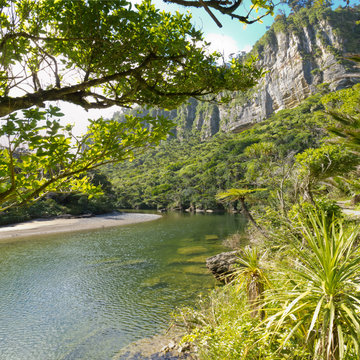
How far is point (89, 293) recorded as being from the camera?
10.0 meters

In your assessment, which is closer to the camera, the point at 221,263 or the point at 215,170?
the point at 221,263

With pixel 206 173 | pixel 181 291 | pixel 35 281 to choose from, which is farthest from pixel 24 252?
pixel 206 173

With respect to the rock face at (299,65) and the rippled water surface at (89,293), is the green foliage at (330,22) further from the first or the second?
the rippled water surface at (89,293)

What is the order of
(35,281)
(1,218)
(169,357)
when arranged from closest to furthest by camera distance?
(169,357) → (35,281) → (1,218)

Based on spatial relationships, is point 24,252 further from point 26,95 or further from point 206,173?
point 206,173

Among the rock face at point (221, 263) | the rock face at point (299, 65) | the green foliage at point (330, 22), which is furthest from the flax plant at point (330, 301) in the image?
the green foliage at point (330, 22)

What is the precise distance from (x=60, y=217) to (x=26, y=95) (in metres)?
36.4

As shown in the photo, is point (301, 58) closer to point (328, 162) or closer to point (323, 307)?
point (328, 162)

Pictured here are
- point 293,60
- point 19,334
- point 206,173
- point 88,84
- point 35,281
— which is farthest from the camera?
point 293,60

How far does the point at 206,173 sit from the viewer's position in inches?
2357

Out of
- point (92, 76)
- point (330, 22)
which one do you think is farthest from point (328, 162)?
point (330, 22)

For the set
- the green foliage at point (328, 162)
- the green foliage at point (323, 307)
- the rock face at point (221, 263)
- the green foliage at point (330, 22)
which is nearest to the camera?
the green foliage at point (323, 307)

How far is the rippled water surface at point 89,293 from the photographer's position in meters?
6.66

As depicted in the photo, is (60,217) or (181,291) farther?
(60,217)
